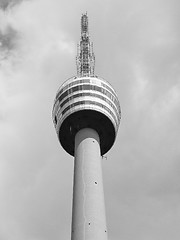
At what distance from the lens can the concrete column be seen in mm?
49156

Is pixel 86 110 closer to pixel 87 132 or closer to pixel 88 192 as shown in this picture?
pixel 87 132

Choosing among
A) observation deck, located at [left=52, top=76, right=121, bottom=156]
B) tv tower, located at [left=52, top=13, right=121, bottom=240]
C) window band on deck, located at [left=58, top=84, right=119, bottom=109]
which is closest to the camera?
tv tower, located at [left=52, top=13, right=121, bottom=240]

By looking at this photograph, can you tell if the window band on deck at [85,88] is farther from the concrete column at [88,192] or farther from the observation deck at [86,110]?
the concrete column at [88,192]

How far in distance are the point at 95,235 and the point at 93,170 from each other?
11.2m

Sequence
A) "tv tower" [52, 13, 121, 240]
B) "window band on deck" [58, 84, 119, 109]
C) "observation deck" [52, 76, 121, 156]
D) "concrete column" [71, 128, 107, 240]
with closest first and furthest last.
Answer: "concrete column" [71, 128, 107, 240], "tv tower" [52, 13, 121, 240], "observation deck" [52, 76, 121, 156], "window band on deck" [58, 84, 119, 109]

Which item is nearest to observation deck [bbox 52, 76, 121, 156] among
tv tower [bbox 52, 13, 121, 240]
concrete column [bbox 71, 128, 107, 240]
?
tv tower [bbox 52, 13, 121, 240]

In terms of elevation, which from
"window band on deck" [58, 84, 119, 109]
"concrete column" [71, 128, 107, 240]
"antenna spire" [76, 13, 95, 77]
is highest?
"antenna spire" [76, 13, 95, 77]

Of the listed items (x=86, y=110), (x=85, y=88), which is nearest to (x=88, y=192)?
(x=86, y=110)

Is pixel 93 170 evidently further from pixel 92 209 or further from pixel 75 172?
pixel 92 209

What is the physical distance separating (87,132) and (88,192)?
12.7m

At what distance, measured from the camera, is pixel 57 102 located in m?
68.6

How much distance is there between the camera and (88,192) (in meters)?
53.2

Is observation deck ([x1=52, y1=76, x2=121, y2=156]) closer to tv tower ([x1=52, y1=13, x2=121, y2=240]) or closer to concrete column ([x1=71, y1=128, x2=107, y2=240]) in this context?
tv tower ([x1=52, y1=13, x2=121, y2=240])

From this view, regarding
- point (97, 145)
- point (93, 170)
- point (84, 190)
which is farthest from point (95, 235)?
point (97, 145)
